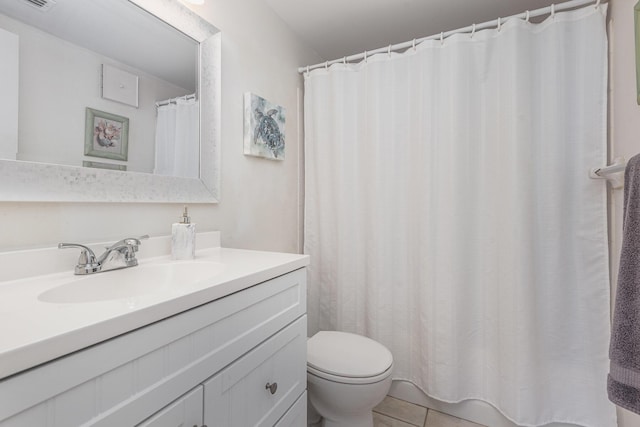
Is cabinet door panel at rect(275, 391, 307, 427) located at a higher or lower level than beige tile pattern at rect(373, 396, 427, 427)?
higher

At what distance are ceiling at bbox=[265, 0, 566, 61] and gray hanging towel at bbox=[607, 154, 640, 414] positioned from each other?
51.8 inches

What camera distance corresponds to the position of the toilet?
4.02 ft

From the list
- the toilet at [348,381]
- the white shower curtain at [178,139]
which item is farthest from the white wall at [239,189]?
the toilet at [348,381]

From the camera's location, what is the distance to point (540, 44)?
140 cm

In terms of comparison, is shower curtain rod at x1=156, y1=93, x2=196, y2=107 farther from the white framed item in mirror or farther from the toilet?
the toilet

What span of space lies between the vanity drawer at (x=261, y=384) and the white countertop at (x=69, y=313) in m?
0.21

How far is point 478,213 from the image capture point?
1.51 metres

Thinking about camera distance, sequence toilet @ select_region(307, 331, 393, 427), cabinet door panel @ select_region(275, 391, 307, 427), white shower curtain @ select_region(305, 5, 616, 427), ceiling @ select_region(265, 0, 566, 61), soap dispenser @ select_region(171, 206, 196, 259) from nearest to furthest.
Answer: cabinet door panel @ select_region(275, 391, 307, 427), soap dispenser @ select_region(171, 206, 196, 259), toilet @ select_region(307, 331, 393, 427), white shower curtain @ select_region(305, 5, 616, 427), ceiling @ select_region(265, 0, 566, 61)

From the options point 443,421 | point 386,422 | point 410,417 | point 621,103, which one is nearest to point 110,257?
point 386,422

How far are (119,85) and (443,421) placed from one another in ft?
6.84

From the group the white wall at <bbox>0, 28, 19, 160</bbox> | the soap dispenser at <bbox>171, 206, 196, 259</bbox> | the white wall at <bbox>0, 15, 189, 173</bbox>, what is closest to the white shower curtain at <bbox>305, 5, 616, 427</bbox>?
the soap dispenser at <bbox>171, 206, 196, 259</bbox>

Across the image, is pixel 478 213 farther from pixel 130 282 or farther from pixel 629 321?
pixel 130 282

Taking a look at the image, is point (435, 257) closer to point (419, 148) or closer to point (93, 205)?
point (419, 148)

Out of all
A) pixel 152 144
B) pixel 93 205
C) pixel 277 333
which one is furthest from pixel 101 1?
pixel 277 333
